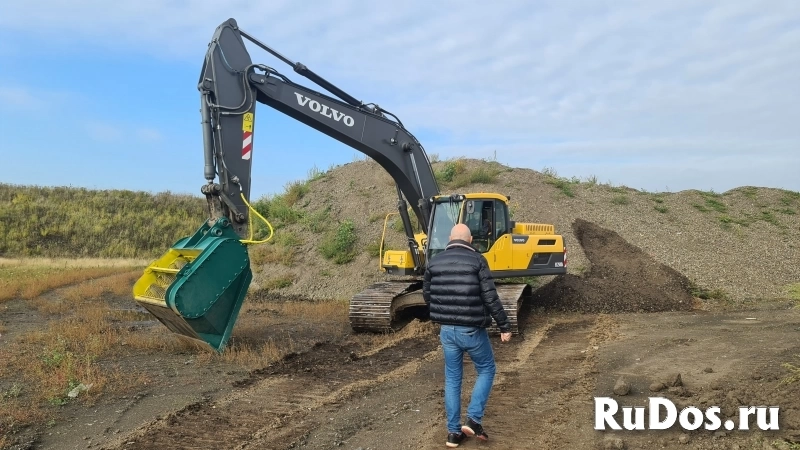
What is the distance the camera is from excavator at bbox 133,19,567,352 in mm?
8125

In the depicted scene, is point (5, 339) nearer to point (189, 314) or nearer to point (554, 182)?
point (189, 314)

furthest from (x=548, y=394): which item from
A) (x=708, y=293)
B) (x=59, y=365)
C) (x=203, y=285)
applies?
(x=708, y=293)

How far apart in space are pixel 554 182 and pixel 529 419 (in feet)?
53.5

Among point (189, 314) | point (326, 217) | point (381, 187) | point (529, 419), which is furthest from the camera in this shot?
point (381, 187)


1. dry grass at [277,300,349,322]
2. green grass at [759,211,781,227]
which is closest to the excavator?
dry grass at [277,300,349,322]

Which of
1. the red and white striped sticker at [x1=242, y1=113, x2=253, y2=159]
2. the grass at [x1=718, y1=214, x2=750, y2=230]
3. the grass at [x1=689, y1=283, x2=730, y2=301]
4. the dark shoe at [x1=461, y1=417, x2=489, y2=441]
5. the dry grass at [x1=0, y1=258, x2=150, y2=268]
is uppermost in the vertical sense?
the red and white striped sticker at [x1=242, y1=113, x2=253, y2=159]

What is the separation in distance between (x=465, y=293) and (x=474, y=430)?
111 cm

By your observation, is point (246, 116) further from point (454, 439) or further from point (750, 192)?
point (750, 192)

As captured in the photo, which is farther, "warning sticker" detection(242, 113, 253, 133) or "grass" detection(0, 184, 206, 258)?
"grass" detection(0, 184, 206, 258)

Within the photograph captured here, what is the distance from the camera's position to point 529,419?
18.8 feet

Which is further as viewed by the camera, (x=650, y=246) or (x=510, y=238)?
(x=650, y=246)

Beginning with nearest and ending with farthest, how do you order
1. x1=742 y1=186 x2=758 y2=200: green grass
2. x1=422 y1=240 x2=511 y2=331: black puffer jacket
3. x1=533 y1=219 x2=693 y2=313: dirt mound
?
x1=422 y1=240 x2=511 y2=331: black puffer jacket → x1=533 y1=219 x2=693 y2=313: dirt mound → x1=742 y1=186 x2=758 y2=200: green grass

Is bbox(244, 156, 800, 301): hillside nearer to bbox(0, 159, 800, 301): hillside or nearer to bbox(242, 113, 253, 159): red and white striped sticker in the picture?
bbox(0, 159, 800, 301): hillside

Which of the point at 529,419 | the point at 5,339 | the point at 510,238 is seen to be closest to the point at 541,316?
the point at 510,238
